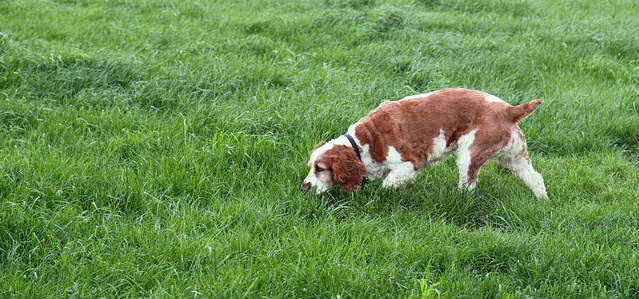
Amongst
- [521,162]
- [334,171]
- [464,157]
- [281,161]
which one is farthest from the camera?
[281,161]

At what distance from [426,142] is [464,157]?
308mm

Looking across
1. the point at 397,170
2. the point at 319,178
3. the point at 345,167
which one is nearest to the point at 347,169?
the point at 345,167

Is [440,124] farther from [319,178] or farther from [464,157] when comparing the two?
[319,178]

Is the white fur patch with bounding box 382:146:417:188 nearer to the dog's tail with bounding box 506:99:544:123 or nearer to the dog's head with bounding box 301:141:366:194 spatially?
the dog's head with bounding box 301:141:366:194

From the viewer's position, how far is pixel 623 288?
3723mm

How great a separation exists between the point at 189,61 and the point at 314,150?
269 cm

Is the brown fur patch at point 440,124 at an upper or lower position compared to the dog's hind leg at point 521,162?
upper

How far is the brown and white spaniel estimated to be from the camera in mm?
4785

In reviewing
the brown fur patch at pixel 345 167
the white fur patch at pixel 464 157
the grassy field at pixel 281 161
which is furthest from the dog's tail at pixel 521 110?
the brown fur patch at pixel 345 167

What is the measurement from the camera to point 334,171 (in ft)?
15.5

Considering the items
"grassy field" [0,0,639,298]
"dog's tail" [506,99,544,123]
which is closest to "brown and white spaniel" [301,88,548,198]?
"dog's tail" [506,99,544,123]

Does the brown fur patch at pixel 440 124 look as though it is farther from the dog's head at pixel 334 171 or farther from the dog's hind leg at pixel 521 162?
the dog's head at pixel 334 171

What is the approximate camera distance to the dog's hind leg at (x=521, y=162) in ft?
16.0

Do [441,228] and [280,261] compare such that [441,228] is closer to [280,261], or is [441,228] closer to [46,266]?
[280,261]
